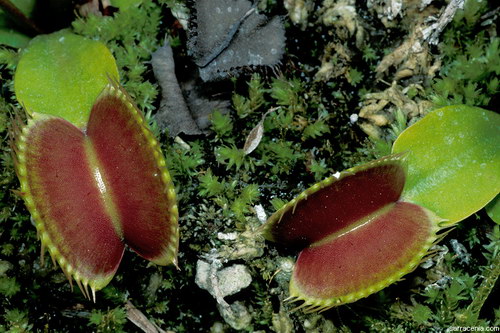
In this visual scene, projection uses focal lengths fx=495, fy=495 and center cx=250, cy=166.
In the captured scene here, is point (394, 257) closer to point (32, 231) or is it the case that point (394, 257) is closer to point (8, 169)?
point (32, 231)

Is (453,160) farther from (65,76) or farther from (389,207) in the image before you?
(65,76)

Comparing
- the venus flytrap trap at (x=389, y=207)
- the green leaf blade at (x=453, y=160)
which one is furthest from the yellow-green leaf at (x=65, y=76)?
the green leaf blade at (x=453, y=160)

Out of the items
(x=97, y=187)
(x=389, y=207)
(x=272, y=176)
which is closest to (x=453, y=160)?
(x=389, y=207)

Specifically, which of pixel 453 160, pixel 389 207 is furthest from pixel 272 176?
pixel 453 160

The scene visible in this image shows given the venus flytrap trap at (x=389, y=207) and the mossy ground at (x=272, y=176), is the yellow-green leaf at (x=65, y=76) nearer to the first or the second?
the mossy ground at (x=272, y=176)

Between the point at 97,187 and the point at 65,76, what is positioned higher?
the point at 65,76

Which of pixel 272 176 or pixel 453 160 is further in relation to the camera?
pixel 272 176

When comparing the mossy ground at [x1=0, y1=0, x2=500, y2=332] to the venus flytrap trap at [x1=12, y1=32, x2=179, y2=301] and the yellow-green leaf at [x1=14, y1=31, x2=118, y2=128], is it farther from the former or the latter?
the venus flytrap trap at [x1=12, y1=32, x2=179, y2=301]
